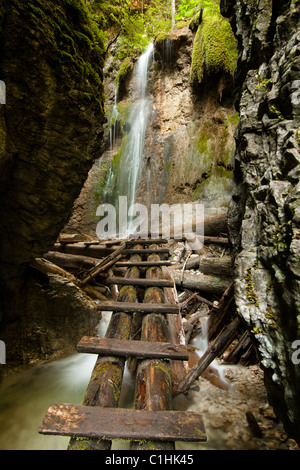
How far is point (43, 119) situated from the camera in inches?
118

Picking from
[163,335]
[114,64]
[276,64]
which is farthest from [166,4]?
[163,335]

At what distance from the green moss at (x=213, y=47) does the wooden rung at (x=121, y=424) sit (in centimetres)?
1152

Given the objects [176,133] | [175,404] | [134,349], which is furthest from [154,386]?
[176,133]

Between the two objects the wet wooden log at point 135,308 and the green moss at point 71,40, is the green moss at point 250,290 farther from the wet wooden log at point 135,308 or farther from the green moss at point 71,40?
the green moss at point 71,40

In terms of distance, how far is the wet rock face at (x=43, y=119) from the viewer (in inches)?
101

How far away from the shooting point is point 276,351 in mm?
1935

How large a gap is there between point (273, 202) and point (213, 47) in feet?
35.9

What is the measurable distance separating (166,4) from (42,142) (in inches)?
765

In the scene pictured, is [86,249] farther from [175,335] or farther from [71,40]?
[71,40]

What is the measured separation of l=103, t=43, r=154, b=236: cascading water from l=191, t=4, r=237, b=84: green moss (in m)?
3.89

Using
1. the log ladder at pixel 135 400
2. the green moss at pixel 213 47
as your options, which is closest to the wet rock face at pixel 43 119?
the log ladder at pixel 135 400

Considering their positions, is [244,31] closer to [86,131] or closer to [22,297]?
[86,131]

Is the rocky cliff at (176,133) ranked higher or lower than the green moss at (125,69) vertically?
lower

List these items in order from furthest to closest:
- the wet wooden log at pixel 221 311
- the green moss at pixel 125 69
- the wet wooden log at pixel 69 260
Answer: the green moss at pixel 125 69
the wet wooden log at pixel 69 260
the wet wooden log at pixel 221 311
